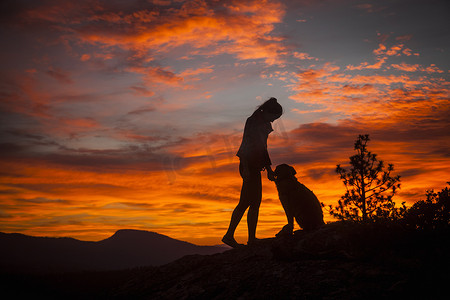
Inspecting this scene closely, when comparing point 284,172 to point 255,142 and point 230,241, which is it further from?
point 230,241

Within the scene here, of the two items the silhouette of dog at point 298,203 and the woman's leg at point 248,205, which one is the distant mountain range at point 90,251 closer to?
the woman's leg at point 248,205

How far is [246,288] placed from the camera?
542 cm

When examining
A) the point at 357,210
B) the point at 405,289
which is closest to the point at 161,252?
the point at 357,210

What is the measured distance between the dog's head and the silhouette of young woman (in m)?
0.44

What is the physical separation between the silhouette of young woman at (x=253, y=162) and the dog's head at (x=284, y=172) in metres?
0.44

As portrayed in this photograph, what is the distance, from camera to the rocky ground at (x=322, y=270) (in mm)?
4594

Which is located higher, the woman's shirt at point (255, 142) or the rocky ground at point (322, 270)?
the woman's shirt at point (255, 142)

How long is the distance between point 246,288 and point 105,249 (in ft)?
553

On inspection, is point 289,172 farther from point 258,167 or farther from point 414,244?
point 414,244

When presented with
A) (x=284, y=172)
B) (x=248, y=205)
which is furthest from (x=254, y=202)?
(x=284, y=172)

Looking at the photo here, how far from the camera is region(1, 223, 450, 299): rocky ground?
4.59 m

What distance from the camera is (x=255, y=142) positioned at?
8.27 m

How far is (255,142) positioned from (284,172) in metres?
1.11

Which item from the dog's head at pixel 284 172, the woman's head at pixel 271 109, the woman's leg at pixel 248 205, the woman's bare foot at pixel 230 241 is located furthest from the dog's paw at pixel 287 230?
the woman's head at pixel 271 109
